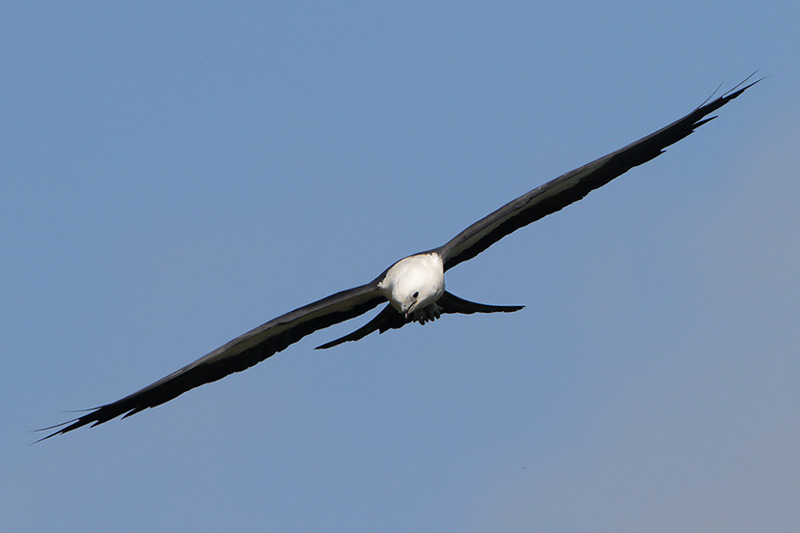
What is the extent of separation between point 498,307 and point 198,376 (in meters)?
2.61

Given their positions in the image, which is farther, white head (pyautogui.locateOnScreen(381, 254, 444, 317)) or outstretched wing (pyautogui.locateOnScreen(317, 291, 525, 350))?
outstretched wing (pyautogui.locateOnScreen(317, 291, 525, 350))

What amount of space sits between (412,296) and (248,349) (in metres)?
1.46

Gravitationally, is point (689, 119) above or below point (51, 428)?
above

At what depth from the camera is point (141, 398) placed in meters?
11.8

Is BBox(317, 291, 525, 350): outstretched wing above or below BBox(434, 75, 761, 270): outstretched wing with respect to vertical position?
below

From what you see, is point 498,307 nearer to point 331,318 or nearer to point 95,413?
point 331,318

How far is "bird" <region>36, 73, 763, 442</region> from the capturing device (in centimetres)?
1173

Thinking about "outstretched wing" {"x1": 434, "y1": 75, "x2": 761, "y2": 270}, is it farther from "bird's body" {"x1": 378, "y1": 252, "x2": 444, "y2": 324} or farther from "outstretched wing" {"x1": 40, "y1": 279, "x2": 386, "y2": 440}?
"outstretched wing" {"x1": 40, "y1": 279, "x2": 386, "y2": 440}

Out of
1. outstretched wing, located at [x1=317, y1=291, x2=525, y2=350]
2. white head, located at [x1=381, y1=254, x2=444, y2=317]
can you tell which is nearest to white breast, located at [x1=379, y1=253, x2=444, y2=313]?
white head, located at [x1=381, y1=254, x2=444, y2=317]

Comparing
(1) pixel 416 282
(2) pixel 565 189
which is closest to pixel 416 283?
(1) pixel 416 282

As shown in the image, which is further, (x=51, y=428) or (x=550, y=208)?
(x=550, y=208)

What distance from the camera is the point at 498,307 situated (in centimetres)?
1253

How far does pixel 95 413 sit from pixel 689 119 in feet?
17.4

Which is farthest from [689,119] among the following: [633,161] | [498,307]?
[498,307]
